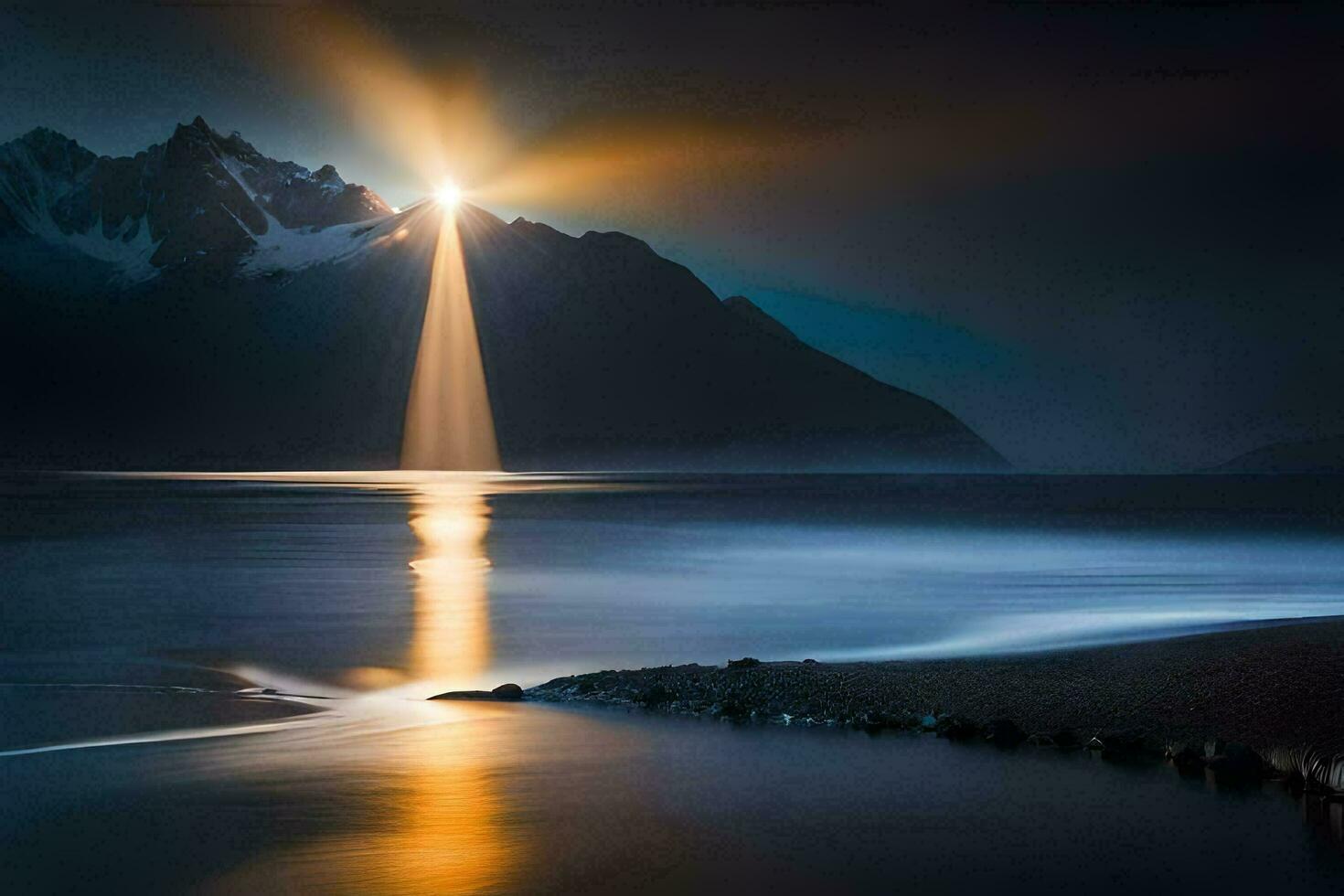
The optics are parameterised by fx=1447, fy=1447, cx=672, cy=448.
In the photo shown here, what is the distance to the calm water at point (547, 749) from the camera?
1192 centimetres

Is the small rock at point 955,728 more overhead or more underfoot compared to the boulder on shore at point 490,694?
more underfoot

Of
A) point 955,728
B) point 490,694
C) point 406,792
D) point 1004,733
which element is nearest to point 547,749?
point 406,792

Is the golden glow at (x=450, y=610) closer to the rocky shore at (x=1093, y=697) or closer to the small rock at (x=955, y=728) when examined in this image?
the rocky shore at (x=1093, y=697)

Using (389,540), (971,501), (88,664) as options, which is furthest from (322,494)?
(88,664)

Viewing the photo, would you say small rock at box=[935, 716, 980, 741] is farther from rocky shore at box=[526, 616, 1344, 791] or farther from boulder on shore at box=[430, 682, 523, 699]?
boulder on shore at box=[430, 682, 523, 699]

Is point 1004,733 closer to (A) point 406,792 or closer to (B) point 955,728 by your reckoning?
(B) point 955,728

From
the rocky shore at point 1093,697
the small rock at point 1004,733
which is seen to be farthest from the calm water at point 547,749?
the rocky shore at point 1093,697

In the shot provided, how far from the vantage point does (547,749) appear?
1581 centimetres

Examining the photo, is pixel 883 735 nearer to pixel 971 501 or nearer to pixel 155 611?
pixel 155 611

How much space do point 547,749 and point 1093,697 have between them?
20.6ft

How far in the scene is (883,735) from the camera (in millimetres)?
16141

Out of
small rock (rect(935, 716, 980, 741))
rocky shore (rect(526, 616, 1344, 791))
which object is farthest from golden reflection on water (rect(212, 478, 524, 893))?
small rock (rect(935, 716, 980, 741))

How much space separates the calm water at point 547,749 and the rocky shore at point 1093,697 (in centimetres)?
51

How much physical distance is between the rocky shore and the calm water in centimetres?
51
